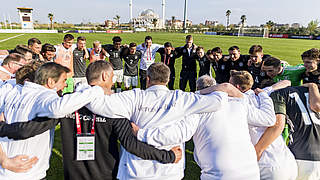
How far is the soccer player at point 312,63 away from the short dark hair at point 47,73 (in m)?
4.49

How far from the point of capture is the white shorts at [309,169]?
265 centimetres

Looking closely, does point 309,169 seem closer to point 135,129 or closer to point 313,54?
point 135,129

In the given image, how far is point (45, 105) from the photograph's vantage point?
6.42 ft

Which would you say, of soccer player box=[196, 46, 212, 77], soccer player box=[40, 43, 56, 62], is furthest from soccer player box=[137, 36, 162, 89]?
soccer player box=[40, 43, 56, 62]

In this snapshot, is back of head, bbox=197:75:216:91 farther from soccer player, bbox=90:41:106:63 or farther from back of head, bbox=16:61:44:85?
soccer player, bbox=90:41:106:63

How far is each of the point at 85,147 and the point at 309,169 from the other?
9.13 ft

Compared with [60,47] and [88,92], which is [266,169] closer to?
[88,92]

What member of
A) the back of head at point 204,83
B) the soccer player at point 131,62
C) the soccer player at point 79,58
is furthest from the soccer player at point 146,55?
the back of head at point 204,83

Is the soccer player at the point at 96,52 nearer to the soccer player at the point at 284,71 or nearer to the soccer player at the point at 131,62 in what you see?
the soccer player at the point at 131,62

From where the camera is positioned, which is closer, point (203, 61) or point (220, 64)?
point (220, 64)

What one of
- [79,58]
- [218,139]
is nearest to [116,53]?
[79,58]

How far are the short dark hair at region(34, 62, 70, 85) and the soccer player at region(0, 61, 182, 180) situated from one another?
12.8 inches

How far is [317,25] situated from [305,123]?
319 ft

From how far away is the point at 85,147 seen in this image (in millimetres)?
2223
